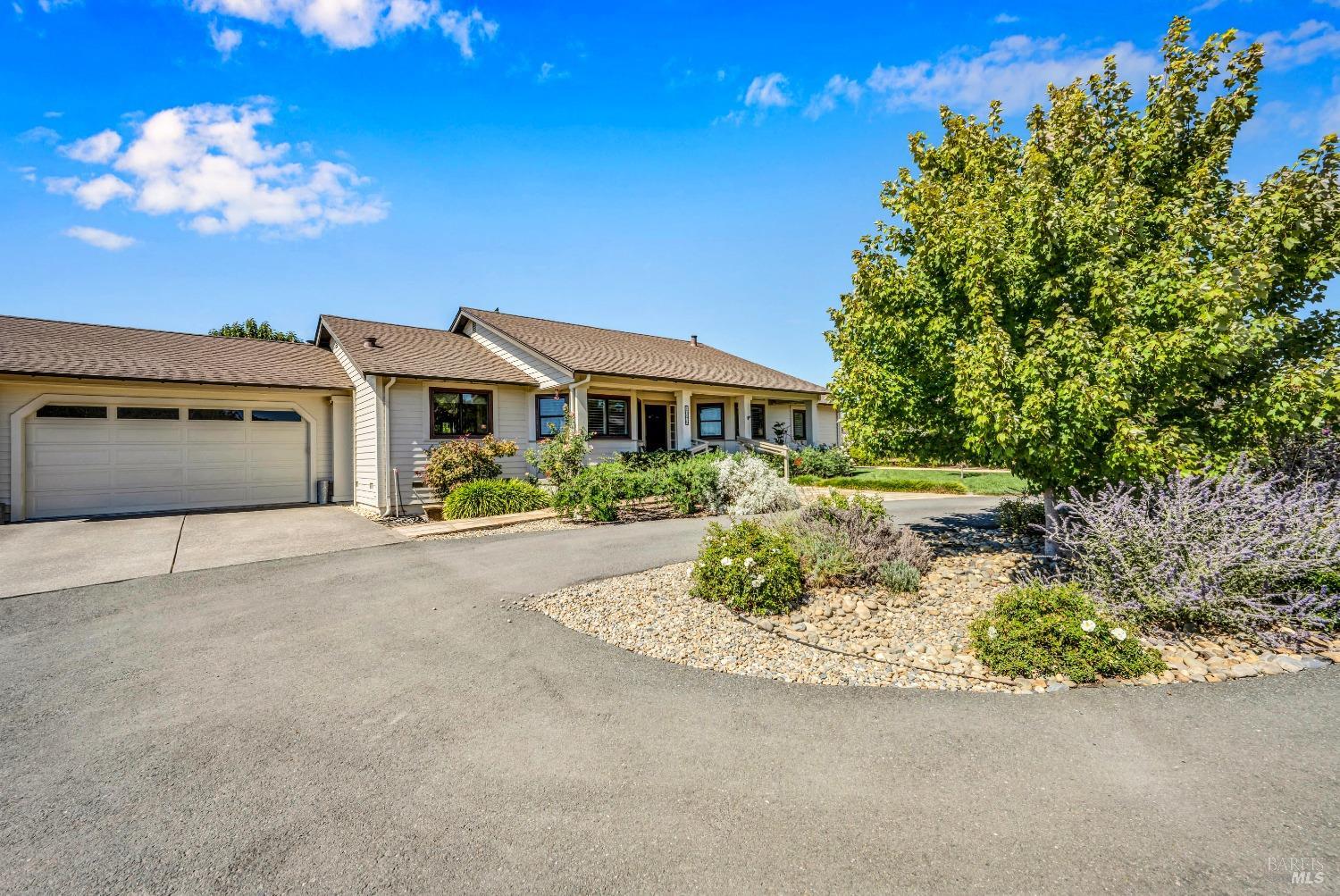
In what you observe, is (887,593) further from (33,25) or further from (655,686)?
(33,25)

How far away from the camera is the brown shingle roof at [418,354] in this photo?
49.4 feet

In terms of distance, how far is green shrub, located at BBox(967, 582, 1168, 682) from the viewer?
4.36 metres

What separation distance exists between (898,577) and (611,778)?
177 inches

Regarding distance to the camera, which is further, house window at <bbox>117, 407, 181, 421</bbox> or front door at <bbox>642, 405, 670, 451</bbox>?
front door at <bbox>642, 405, 670, 451</bbox>

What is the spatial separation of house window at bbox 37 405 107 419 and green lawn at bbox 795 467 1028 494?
19.1 metres

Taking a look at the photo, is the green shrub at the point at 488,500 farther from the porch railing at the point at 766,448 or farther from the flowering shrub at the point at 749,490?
the porch railing at the point at 766,448

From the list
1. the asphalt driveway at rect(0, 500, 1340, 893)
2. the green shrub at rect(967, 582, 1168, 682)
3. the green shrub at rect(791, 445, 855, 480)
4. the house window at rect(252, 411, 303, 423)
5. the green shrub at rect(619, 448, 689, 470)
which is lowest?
the asphalt driveway at rect(0, 500, 1340, 893)

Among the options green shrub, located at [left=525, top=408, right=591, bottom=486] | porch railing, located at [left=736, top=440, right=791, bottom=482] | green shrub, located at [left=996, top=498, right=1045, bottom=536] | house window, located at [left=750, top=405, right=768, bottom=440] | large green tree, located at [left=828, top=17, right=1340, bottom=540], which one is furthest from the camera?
house window, located at [left=750, top=405, right=768, bottom=440]

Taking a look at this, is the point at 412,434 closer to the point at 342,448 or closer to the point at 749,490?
the point at 342,448

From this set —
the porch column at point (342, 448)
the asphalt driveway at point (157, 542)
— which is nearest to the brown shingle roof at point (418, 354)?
the porch column at point (342, 448)

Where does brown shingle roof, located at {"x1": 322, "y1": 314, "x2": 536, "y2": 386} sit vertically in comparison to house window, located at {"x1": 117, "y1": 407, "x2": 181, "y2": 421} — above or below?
above

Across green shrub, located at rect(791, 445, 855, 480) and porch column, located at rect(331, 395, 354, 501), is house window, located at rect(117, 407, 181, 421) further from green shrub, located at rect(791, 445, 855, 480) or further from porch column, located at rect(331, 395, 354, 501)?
green shrub, located at rect(791, 445, 855, 480)

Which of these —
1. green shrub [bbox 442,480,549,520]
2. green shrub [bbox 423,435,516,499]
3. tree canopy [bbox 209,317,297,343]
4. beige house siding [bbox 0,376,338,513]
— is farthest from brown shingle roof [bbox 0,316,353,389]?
tree canopy [bbox 209,317,297,343]

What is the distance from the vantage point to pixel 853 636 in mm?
5449
